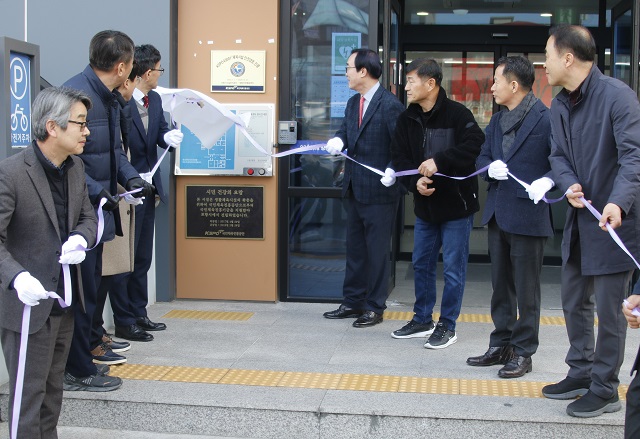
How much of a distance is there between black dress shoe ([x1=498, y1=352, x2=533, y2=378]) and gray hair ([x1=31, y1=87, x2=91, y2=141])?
9.87 ft

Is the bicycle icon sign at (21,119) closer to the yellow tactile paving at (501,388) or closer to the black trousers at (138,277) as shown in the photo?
the black trousers at (138,277)

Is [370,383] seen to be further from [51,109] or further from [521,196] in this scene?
[51,109]

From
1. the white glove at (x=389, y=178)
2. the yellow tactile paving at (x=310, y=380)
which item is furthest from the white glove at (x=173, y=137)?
the yellow tactile paving at (x=310, y=380)

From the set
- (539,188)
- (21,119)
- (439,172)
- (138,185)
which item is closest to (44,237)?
(138,185)

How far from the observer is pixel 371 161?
671cm

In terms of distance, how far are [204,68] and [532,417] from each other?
4.25 metres

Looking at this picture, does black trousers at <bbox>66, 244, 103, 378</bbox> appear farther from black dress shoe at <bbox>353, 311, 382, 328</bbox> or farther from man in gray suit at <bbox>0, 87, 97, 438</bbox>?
black dress shoe at <bbox>353, 311, 382, 328</bbox>

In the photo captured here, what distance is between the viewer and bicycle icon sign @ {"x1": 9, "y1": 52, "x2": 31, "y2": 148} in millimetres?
5172

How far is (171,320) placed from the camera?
694 cm

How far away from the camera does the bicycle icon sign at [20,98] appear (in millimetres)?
5172

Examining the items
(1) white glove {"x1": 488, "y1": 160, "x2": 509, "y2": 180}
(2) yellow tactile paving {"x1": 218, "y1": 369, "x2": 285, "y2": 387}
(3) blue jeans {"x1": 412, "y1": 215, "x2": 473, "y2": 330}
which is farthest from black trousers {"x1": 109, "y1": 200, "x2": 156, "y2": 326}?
(1) white glove {"x1": 488, "y1": 160, "x2": 509, "y2": 180}

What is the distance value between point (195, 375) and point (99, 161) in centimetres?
146

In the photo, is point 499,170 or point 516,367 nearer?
point 499,170

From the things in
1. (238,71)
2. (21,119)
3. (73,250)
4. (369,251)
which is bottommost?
(369,251)
